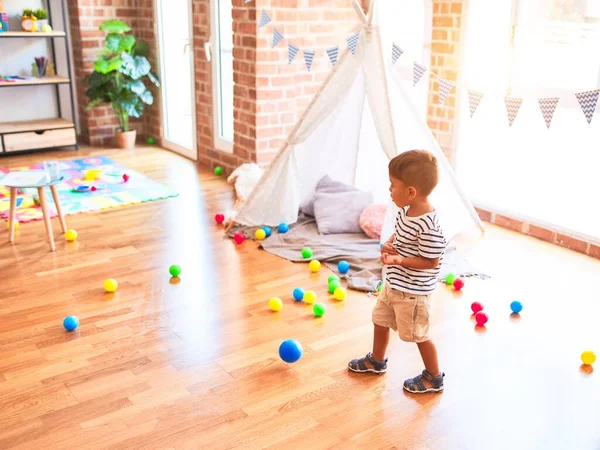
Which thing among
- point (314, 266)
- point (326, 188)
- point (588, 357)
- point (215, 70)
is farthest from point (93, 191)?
point (588, 357)

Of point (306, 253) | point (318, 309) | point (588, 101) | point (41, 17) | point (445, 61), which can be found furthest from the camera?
point (41, 17)

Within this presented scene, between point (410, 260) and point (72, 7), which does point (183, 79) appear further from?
point (410, 260)

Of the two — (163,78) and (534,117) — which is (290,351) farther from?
(163,78)

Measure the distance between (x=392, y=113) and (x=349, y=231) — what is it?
0.85 meters

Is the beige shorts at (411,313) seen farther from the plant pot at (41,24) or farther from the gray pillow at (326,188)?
the plant pot at (41,24)

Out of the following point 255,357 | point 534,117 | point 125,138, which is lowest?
point 255,357

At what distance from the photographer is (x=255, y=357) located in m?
2.64

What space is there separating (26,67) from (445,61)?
12.7 ft

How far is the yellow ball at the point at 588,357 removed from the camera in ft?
8.39

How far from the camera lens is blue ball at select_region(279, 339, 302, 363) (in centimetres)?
255

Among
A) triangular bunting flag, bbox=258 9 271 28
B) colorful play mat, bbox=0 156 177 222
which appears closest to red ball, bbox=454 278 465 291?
triangular bunting flag, bbox=258 9 271 28

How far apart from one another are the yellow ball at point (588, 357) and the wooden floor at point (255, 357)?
1.7 inches

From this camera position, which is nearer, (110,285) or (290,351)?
(290,351)

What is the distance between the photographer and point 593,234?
3.73 m
